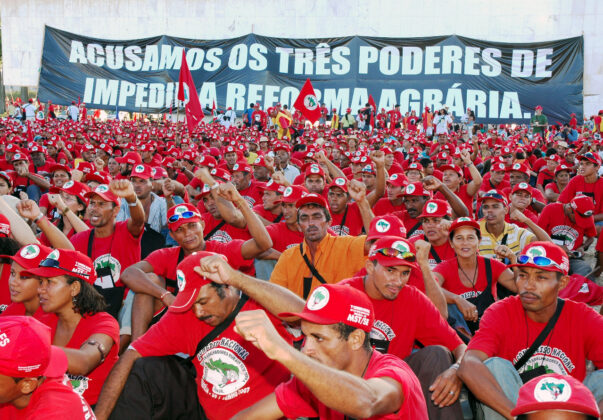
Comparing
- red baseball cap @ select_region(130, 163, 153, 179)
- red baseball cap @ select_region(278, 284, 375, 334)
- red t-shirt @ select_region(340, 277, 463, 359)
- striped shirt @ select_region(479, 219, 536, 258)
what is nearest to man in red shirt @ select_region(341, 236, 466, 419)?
red t-shirt @ select_region(340, 277, 463, 359)

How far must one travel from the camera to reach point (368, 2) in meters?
32.6

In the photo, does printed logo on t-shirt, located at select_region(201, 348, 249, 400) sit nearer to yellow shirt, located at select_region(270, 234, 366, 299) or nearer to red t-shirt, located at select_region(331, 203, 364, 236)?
yellow shirt, located at select_region(270, 234, 366, 299)

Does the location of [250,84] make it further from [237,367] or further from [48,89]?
[237,367]

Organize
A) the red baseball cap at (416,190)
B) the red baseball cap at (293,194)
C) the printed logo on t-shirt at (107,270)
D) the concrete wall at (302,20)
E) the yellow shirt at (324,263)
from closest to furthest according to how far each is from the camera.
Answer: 1. the yellow shirt at (324,263)
2. the printed logo on t-shirt at (107,270)
3. the red baseball cap at (293,194)
4. the red baseball cap at (416,190)
5. the concrete wall at (302,20)

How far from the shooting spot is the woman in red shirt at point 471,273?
5.16 metres

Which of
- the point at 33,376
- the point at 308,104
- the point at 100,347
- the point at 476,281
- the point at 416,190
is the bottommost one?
the point at 100,347

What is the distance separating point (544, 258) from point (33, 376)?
2.96 metres

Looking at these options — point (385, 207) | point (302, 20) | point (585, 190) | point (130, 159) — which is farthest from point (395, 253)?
point (302, 20)

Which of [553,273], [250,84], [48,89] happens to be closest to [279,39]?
[250,84]

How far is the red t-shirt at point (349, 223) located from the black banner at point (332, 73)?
77.5 ft

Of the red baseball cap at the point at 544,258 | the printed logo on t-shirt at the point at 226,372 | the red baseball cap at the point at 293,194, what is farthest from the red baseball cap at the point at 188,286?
the red baseball cap at the point at 293,194

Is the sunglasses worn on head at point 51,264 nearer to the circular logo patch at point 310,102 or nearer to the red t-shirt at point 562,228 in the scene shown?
the red t-shirt at point 562,228

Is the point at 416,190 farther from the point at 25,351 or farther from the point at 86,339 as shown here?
the point at 25,351

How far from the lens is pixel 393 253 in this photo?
4070 millimetres
